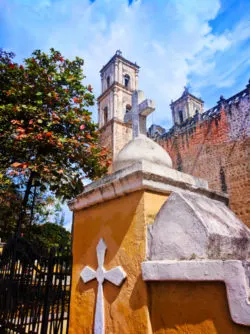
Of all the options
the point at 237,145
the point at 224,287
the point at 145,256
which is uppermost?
the point at 237,145

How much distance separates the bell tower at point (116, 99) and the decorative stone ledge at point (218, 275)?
1577 centimetres

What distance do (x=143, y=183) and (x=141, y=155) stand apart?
44cm

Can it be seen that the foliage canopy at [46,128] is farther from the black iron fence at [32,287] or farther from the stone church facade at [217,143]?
the stone church facade at [217,143]

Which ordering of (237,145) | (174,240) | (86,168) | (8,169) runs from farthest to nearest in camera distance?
(237,145) < (86,168) < (8,169) < (174,240)

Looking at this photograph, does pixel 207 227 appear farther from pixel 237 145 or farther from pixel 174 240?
pixel 237 145

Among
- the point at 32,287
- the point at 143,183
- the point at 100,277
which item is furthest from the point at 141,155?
the point at 32,287

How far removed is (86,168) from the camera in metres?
5.90

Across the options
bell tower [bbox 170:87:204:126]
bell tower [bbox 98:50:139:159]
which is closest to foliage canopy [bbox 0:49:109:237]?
bell tower [bbox 98:50:139:159]

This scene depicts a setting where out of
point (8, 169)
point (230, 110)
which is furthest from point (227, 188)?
point (8, 169)

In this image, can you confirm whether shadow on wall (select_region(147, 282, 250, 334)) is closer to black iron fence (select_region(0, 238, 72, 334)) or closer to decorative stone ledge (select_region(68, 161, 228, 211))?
decorative stone ledge (select_region(68, 161, 228, 211))

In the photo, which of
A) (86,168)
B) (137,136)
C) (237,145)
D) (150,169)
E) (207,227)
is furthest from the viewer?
(237,145)

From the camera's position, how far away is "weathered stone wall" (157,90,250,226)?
452 inches

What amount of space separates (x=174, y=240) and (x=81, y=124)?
15.7ft

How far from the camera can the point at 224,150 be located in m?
12.6
